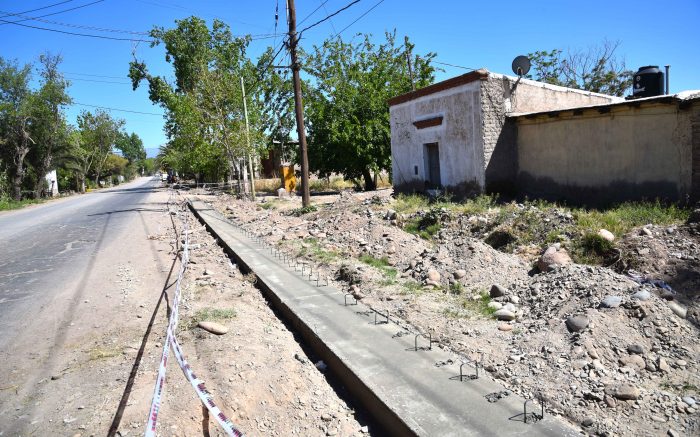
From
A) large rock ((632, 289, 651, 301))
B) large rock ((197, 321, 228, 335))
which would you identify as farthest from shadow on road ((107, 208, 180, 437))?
large rock ((632, 289, 651, 301))

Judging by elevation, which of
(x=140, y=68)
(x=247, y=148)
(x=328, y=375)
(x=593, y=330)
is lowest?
(x=328, y=375)

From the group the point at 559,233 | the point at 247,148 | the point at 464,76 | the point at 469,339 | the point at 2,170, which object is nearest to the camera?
the point at 469,339

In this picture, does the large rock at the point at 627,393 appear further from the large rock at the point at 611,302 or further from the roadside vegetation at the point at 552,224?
the roadside vegetation at the point at 552,224

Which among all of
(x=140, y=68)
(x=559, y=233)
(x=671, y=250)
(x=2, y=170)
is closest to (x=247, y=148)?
(x=559, y=233)

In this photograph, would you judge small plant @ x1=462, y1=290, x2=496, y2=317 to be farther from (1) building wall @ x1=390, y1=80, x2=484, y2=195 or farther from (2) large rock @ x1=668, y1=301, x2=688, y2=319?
(1) building wall @ x1=390, y1=80, x2=484, y2=195

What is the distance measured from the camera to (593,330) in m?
4.33

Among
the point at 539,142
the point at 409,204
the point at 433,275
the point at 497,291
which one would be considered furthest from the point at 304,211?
the point at 497,291

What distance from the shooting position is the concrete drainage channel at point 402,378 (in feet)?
10.2

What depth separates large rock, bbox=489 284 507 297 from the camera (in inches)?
Result: 235

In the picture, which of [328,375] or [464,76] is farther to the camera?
[464,76]

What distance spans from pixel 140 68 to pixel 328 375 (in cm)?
4143

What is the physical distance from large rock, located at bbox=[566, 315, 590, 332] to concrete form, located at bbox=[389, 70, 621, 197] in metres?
9.23

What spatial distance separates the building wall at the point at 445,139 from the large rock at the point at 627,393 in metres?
10.5

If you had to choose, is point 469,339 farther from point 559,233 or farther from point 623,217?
point 623,217
